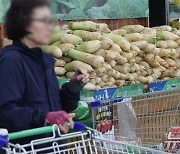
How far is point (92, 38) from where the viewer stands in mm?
4676

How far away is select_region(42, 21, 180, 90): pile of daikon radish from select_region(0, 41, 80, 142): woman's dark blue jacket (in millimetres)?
1581

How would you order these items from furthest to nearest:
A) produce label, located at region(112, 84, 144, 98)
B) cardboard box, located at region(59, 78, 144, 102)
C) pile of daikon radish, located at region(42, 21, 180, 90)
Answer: pile of daikon radish, located at region(42, 21, 180, 90), produce label, located at region(112, 84, 144, 98), cardboard box, located at region(59, 78, 144, 102)

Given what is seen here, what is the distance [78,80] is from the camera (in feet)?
7.76

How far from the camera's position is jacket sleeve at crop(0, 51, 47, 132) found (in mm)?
2180

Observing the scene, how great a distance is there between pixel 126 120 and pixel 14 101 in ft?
5.45

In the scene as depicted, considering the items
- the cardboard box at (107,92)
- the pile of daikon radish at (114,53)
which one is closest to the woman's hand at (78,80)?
the cardboard box at (107,92)

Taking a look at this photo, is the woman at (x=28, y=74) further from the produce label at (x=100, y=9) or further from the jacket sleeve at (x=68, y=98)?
the produce label at (x=100, y=9)

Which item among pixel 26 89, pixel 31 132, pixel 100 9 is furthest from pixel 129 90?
pixel 31 132

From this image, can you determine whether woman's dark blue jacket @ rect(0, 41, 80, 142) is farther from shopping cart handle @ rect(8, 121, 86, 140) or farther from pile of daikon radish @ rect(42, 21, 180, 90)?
pile of daikon radish @ rect(42, 21, 180, 90)

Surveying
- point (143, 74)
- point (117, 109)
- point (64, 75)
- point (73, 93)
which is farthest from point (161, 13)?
point (73, 93)

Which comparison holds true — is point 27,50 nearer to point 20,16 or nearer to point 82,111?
point 20,16

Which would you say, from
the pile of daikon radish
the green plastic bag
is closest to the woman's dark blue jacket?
the green plastic bag

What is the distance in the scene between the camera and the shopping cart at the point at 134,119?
11.8ft

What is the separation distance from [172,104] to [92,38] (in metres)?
1.15
